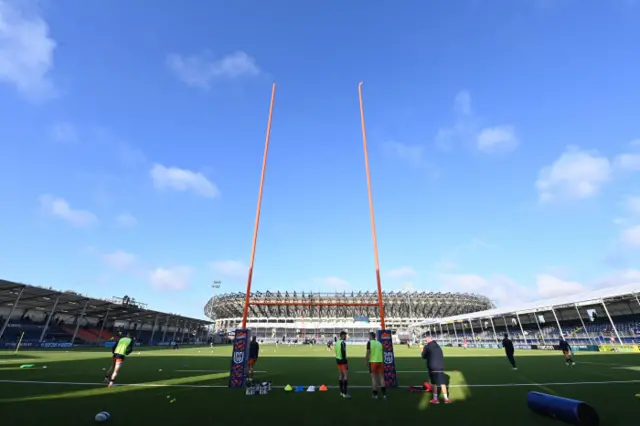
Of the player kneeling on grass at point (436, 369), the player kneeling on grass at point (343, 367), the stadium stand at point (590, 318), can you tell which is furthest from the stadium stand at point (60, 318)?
the stadium stand at point (590, 318)

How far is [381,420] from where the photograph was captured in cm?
677

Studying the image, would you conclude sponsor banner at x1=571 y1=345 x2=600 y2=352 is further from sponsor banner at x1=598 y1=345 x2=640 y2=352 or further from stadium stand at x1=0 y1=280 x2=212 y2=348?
stadium stand at x1=0 y1=280 x2=212 y2=348

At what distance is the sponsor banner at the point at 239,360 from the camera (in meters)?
11.3

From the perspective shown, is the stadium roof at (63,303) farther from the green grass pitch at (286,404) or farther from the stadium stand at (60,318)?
the green grass pitch at (286,404)

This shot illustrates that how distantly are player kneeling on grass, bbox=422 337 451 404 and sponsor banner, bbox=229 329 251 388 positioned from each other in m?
6.48

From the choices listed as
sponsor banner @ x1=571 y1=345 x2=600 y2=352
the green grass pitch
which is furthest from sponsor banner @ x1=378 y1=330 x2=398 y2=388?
sponsor banner @ x1=571 y1=345 x2=600 y2=352

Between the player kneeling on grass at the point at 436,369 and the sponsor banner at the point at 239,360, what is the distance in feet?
21.2

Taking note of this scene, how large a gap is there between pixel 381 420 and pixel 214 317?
15586 centimetres

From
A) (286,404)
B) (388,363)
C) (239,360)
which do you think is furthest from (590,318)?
(286,404)

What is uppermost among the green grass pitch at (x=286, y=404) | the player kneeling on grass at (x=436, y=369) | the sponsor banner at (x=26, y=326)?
the sponsor banner at (x=26, y=326)

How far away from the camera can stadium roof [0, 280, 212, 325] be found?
135 ft

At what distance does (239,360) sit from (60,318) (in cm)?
7446

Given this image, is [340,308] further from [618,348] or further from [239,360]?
[239,360]

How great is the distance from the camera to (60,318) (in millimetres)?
62344
